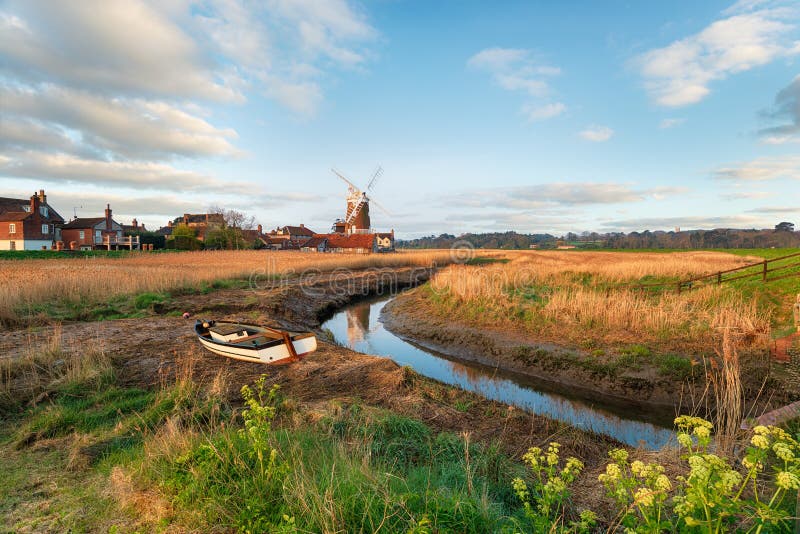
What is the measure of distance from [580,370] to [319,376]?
7.87 meters

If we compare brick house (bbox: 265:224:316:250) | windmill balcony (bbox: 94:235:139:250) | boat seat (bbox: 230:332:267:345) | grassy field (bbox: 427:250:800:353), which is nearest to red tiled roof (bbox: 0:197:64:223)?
windmill balcony (bbox: 94:235:139:250)

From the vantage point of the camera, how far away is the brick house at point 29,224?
51188 millimetres

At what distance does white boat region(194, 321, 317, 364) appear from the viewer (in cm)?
961

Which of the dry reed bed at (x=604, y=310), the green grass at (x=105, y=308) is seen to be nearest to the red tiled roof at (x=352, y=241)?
the dry reed bed at (x=604, y=310)

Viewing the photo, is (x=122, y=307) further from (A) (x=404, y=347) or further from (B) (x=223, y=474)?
(B) (x=223, y=474)

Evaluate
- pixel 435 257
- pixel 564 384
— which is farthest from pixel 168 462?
pixel 435 257

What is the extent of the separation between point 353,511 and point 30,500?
368cm

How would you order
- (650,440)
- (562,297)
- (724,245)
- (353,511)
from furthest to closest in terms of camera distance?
(724,245)
(562,297)
(650,440)
(353,511)

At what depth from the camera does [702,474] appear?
2.04m

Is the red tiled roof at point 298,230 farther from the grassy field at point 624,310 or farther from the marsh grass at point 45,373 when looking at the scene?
the marsh grass at point 45,373

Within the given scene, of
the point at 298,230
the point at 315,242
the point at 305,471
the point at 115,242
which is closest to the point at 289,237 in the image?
the point at 298,230

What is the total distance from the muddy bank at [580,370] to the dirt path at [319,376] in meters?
3.10

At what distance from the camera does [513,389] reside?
10.9 meters

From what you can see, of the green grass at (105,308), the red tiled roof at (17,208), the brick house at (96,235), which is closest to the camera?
the green grass at (105,308)
